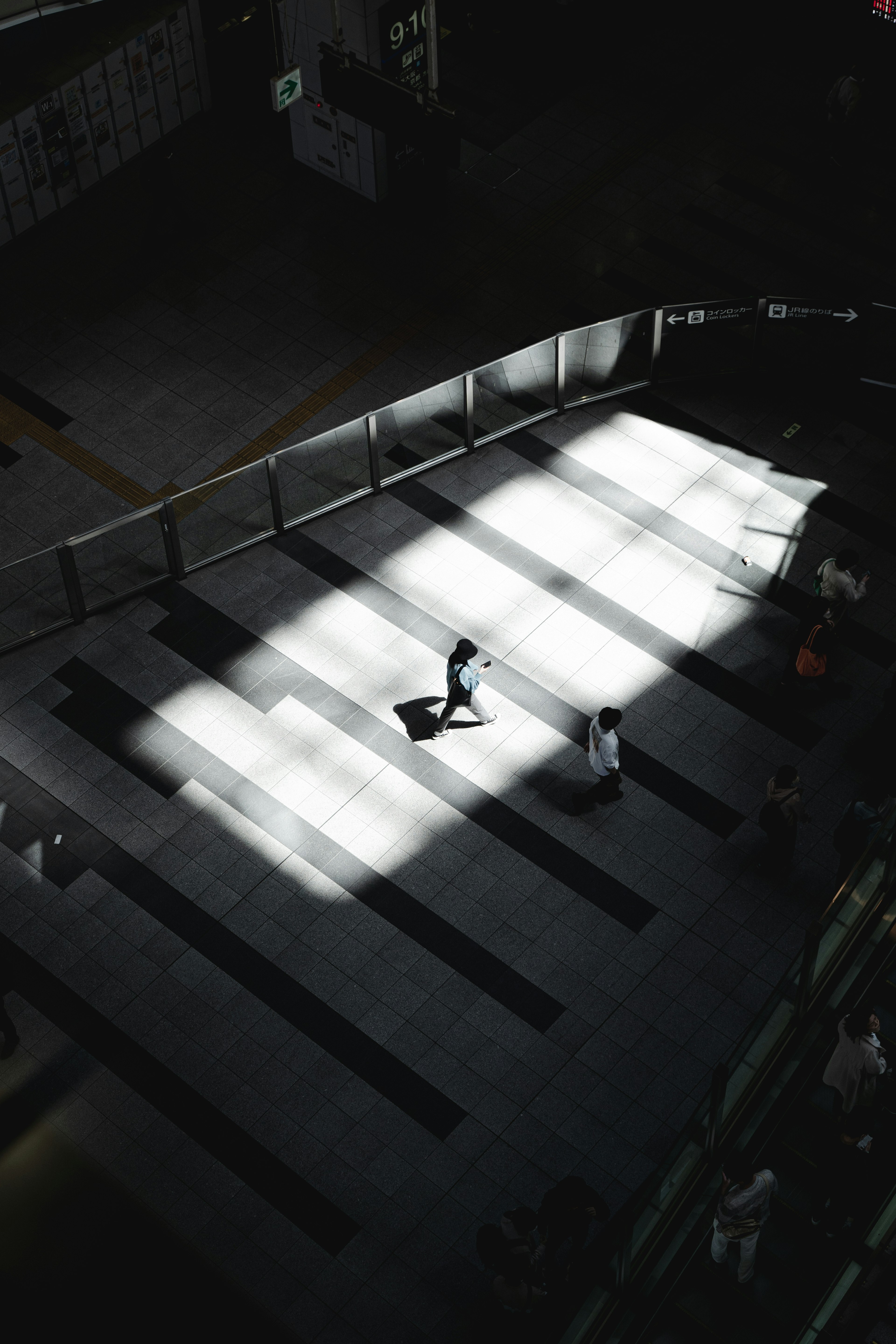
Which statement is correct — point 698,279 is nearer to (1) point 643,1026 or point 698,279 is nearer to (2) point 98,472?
(2) point 98,472

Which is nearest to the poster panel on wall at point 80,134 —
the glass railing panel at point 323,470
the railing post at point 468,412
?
the glass railing panel at point 323,470

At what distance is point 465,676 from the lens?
11.3 metres

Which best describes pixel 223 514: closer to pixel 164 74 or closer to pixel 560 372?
pixel 560 372

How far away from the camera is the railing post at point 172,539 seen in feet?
41.2

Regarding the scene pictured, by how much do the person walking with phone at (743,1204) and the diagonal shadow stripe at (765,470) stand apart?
7.41 meters

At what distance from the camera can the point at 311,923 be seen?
10898 mm

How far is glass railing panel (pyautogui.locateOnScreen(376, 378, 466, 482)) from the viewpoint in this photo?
13.5 meters

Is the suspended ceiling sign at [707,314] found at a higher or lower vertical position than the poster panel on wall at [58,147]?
lower

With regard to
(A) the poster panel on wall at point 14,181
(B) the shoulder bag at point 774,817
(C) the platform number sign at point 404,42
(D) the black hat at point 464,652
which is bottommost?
(B) the shoulder bag at point 774,817

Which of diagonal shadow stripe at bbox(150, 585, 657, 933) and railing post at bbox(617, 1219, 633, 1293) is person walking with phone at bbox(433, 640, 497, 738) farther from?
railing post at bbox(617, 1219, 633, 1293)

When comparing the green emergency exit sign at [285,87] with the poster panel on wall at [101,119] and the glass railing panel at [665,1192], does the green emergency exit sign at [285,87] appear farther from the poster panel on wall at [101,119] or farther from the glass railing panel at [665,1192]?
the glass railing panel at [665,1192]

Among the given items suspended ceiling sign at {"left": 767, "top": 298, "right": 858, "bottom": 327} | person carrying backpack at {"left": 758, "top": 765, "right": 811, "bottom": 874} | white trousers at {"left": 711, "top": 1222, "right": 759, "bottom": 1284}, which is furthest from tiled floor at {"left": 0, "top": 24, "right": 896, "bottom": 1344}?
white trousers at {"left": 711, "top": 1222, "right": 759, "bottom": 1284}

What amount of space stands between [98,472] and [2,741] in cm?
341

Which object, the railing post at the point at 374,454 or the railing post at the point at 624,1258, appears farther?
the railing post at the point at 374,454
